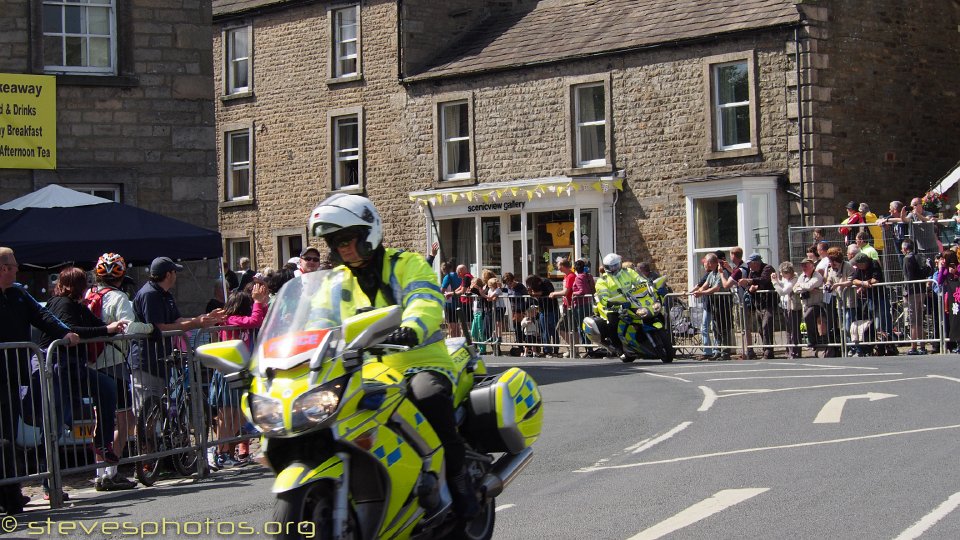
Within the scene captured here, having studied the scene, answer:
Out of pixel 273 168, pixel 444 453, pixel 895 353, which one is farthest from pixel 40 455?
pixel 273 168

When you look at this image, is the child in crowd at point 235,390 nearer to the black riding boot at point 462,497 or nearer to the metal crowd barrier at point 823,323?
the black riding boot at point 462,497

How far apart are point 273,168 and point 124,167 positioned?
20.0 m

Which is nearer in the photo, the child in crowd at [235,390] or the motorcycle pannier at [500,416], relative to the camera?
the motorcycle pannier at [500,416]

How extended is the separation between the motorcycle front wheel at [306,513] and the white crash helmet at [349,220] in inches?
55.7

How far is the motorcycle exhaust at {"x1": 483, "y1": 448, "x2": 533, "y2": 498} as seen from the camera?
7336 mm

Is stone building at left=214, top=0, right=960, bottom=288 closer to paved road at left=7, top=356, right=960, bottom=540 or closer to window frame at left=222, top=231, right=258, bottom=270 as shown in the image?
window frame at left=222, top=231, right=258, bottom=270

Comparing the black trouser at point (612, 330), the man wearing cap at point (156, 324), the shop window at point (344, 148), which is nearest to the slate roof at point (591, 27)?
the shop window at point (344, 148)

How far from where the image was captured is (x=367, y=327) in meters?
6.42

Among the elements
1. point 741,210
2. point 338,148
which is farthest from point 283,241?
point 741,210

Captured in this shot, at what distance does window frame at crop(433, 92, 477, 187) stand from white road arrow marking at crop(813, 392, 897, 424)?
21648mm

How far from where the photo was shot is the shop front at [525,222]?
33.1 m

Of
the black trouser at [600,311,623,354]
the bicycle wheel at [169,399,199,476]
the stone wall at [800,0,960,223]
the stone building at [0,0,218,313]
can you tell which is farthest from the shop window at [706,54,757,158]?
the bicycle wheel at [169,399,199,476]

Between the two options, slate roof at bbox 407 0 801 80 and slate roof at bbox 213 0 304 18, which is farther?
slate roof at bbox 213 0 304 18

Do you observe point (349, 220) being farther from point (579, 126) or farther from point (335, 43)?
point (335, 43)
